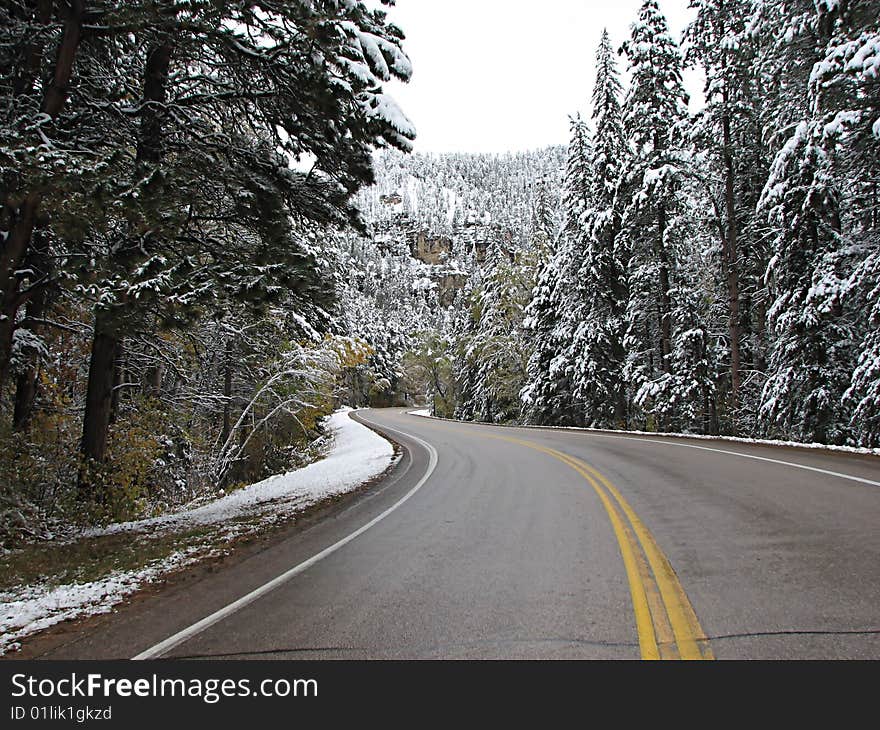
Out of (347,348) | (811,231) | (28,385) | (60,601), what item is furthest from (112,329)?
(811,231)

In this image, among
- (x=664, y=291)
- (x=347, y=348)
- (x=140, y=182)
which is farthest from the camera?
(x=664, y=291)

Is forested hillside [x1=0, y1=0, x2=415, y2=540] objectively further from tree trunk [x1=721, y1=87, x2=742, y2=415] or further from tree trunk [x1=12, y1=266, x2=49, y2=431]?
tree trunk [x1=721, y1=87, x2=742, y2=415]

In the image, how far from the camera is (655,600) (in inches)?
163

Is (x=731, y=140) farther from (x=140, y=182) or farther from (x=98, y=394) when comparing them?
(x=98, y=394)

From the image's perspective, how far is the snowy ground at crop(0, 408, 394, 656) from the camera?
15.3 ft

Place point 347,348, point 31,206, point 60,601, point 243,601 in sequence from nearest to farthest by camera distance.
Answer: point 243,601
point 60,601
point 31,206
point 347,348

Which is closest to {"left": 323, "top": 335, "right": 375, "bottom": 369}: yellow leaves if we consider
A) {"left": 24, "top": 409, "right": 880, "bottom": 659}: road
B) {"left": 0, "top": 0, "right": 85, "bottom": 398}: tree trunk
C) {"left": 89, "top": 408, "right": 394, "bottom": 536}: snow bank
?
{"left": 89, "top": 408, "right": 394, "bottom": 536}: snow bank

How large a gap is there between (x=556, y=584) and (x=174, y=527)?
616 centimetres

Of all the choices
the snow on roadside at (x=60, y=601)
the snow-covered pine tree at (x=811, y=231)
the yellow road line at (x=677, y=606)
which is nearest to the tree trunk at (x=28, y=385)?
the snow on roadside at (x=60, y=601)

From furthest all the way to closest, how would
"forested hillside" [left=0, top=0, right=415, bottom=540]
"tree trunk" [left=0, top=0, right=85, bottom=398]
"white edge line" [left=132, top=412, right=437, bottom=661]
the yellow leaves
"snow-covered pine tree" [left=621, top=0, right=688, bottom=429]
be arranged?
"snow-covered pine tree" [left=621, top=0, right=688, bottom=429]
the yellow leaves
"tree trunk" [left=0, top=0, right=85, bottom=398]
"forested hillside" [left=0, top=0, right=415, bottom=540]
"white edge line" [left=132, top=412, right=437, bottom=661]

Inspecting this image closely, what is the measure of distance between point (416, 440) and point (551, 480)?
13.1m

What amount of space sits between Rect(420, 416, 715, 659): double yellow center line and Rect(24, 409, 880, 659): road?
2 cm

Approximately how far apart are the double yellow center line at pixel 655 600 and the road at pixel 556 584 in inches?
0.6
